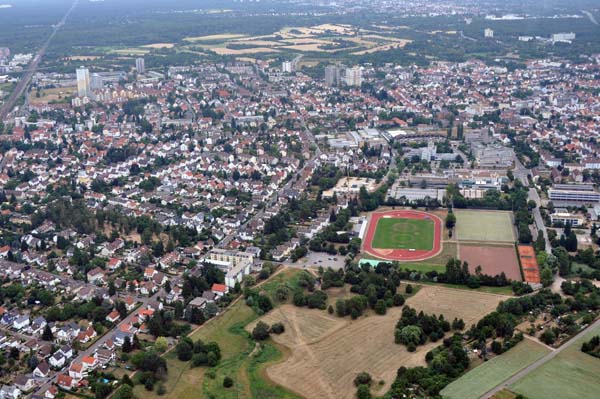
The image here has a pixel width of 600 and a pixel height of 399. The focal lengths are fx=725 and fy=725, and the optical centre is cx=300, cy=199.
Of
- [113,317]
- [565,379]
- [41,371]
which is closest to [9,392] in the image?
[41,371]

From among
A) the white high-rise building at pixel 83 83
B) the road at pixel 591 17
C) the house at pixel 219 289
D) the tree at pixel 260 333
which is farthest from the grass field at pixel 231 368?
the road at pixel 591 17

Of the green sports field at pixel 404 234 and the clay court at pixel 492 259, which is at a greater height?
the clay court at pixel 492 259

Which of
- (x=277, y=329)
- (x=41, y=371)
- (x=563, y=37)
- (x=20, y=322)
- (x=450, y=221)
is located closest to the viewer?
(x=41, y=371)

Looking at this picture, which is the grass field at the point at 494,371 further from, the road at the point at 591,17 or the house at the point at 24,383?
the road at the point at 591,17

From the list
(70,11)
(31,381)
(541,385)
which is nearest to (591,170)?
(541,385)

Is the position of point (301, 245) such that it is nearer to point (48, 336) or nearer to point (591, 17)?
point (48, 336)

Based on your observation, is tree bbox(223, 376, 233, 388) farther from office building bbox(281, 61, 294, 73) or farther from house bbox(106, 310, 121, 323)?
office building bbox(281, 61, 294, 73)
